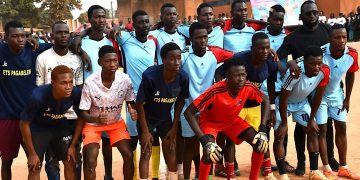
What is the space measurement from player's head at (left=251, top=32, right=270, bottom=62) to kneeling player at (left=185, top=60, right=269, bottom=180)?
0.44 metres

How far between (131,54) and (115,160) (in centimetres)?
232

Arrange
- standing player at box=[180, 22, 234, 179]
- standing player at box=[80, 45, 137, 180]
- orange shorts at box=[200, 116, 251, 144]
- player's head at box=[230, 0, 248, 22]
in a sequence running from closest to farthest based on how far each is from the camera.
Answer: standing player at box=[80, 45, 137, 180]
orange shorts at box=[200, 116, 251, 144]
standing player at box=[180, 22, 234, 179]
player's head at box=[230, 0, 248, 22]

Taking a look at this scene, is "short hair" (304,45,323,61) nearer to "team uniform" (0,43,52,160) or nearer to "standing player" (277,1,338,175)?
"standing player" (277,1,338,175)

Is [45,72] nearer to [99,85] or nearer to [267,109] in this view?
[99,85]

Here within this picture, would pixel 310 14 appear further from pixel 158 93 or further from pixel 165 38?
pixel 158 93

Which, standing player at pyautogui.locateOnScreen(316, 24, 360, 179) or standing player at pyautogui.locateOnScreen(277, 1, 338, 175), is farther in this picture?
standing player at pyautogui.locateOnScreen(277, 1, 338, 175)

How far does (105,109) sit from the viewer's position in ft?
17.5

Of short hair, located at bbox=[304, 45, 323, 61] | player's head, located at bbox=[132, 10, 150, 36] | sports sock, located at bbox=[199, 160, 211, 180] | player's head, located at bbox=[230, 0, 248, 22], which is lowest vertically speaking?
sports sock, located at bbox=[199, 160, 211, 180]

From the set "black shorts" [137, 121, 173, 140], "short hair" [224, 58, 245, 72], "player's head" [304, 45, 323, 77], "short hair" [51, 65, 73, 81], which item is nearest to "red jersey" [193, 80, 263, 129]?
"short hair" [224, 58, 245, 72]

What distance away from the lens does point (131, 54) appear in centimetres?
612

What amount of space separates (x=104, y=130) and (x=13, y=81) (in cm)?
130

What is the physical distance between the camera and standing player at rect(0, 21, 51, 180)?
5.39m

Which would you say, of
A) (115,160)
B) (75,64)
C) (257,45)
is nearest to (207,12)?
(257,45)

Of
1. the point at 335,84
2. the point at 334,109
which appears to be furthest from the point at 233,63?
the point at 334,109
